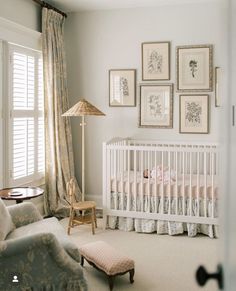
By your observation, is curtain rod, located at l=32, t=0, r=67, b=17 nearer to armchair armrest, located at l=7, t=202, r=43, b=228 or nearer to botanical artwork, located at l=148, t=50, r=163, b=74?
botanical artwork, located at l=148, t=50, r=163, b=74

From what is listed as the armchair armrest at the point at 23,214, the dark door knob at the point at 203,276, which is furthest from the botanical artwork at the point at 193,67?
the dark door knob at the point at 203,276

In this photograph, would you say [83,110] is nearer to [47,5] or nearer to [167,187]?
[167,187]

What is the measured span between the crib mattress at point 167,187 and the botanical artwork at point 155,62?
1467 millimetres

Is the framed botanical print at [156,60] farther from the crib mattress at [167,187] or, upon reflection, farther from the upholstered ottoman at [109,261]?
the upholstered ottoman at [109,261]

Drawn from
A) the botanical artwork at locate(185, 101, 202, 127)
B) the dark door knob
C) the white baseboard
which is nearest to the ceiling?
the botanical artwork at locate(185, 101, 202, 127)

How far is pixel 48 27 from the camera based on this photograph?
191 inches

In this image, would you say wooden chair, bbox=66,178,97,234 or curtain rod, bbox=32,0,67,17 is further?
curtain rod, bbox=32,0,67,17

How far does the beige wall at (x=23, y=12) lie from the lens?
4.17 meters

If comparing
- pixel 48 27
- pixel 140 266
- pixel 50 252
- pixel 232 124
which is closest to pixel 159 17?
pixel 48 27

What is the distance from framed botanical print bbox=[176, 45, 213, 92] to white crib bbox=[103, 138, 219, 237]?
101 cm

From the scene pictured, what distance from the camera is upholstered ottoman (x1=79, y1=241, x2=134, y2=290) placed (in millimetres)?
2910

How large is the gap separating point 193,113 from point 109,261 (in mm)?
2609

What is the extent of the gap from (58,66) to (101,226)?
6.80 ft

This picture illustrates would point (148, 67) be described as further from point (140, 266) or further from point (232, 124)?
point (232, 124)
